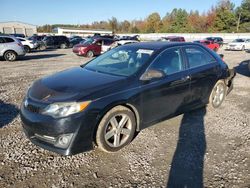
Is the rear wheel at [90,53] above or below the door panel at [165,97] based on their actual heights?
below

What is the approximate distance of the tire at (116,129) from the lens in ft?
11.7

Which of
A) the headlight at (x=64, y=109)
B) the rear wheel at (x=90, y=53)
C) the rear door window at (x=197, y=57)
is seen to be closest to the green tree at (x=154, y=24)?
the rear wheel at (x=90, y=53)

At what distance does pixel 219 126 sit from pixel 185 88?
1.05 meters

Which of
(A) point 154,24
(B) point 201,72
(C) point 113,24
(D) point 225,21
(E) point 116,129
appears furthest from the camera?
(C) point 113,24

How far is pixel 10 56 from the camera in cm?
1552

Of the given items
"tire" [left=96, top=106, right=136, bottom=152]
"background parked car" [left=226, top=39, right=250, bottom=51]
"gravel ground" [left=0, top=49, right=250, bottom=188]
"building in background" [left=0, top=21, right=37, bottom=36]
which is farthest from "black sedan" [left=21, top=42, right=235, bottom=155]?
"building in background" [left=0, top=21, right=37, bottom=36]

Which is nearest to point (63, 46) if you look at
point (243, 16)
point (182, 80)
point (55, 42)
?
point (55, 42)

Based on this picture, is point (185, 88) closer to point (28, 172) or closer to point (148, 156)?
point (148, 156)

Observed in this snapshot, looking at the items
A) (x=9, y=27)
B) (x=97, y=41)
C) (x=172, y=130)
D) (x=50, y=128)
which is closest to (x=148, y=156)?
(x=172, y=130)

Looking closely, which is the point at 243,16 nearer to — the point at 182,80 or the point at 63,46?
the point at 63,46

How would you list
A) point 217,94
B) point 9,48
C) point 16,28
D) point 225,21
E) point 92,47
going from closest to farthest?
point 217,94
point 9,48
point 92,47
point 225,21
point 16,28

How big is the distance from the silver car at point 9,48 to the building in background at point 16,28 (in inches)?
2473

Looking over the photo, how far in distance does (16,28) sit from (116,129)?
78.8 m

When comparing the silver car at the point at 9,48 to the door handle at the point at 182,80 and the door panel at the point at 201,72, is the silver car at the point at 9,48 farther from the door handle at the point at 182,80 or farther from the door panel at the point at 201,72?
the door handle at the point at 182,80
